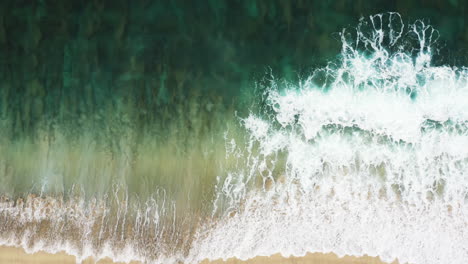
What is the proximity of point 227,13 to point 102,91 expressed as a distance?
1.30 ft

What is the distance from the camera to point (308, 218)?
1.26 metres

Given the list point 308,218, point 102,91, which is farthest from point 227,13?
point 308,218

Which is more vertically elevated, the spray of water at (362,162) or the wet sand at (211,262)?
the spray of water at (362,162)

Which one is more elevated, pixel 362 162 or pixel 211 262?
pixel 362 162

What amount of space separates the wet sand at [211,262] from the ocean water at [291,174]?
0.05 feet

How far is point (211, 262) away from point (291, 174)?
1.00 ft

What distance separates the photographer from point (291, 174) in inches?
50.4

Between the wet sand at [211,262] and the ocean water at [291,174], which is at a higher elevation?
the ocean water at [291,174]

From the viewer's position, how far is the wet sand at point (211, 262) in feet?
4.08

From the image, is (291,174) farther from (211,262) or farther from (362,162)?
(211,262)

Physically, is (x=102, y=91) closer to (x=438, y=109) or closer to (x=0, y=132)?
(x=0, y=132)

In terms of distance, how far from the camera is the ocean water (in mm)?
1251

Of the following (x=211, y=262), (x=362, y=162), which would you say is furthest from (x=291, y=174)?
(x=211, y=262)

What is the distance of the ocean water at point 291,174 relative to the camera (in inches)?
49.3
